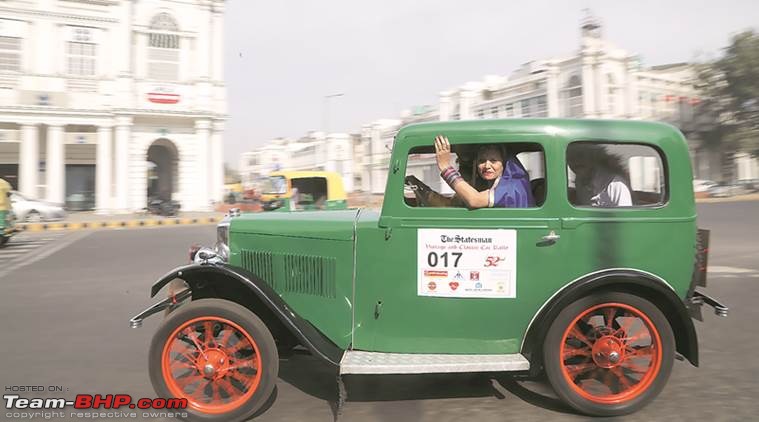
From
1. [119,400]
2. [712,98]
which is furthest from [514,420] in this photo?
[712,98]

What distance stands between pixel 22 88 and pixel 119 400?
29.6 meters

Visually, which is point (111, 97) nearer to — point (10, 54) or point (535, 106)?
point (10, 54)

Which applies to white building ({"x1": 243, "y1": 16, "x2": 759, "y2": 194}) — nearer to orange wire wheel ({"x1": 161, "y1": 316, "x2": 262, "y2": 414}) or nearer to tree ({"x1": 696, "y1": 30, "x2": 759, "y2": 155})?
tree ({"x1": 696, "y1": 30, "x2": 759, "y2": 155})

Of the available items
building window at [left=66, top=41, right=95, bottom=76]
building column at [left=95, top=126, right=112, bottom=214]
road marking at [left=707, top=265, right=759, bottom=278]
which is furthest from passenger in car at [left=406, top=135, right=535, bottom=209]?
building window at [left=66, top=41, right=95, bottom=76]

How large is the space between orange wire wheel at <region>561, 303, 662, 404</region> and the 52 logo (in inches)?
22.5

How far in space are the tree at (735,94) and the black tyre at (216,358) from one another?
148 ft

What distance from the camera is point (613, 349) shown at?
330cm

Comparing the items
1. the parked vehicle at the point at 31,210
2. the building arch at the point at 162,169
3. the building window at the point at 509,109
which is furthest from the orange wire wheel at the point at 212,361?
the building window at the point at 509,109

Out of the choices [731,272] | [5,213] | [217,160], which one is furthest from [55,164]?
[731,272]

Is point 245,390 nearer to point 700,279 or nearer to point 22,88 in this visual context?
point 700,279

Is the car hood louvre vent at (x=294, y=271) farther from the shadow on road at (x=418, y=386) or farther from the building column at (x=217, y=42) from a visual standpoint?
the building column at (x=217, y=42)

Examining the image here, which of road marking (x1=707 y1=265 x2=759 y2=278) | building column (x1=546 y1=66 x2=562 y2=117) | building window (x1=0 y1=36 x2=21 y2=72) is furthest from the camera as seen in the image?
building column (x1=546 y1=66 x2=562 y2=117)

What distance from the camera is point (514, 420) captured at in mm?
3146

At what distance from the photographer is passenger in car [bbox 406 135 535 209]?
10.7ft
